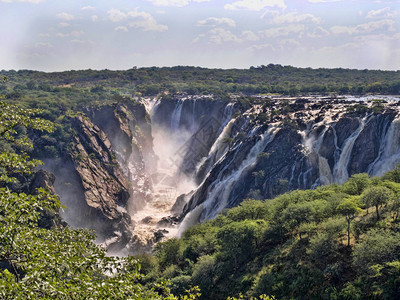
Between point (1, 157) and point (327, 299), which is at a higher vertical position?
point (1, 157)

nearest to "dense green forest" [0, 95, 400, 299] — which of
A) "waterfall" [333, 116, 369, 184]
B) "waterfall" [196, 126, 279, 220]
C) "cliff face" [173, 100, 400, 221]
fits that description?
"waterfall" [333, 116, 369, 184]

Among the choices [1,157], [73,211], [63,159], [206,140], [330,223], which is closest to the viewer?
[1,157]

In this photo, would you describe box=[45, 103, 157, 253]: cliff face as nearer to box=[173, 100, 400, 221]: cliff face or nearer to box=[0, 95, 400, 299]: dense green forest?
box=[173, 100, 400, 221]: cliff face

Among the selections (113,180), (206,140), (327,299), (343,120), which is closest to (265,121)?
(343,120)

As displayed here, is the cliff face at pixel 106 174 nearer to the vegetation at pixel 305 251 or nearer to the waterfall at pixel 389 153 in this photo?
the vegetation at pixel 305 251

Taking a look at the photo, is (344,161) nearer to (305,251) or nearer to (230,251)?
(305,251)

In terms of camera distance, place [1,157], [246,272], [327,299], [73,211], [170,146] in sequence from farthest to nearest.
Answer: [170,146]
[73,211]
[246,272]
[327,299]
[1,157]

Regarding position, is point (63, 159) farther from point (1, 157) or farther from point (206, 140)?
point (1, 157)

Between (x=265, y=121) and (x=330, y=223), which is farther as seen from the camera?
(x=265, y=121)
